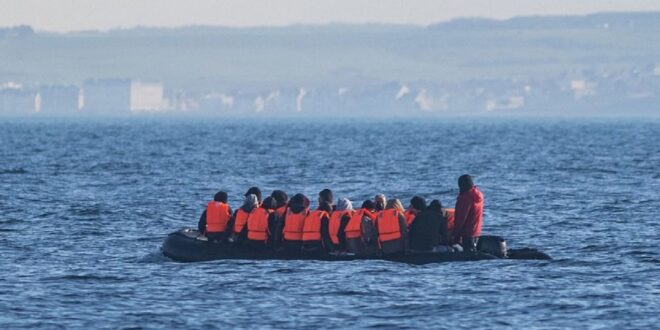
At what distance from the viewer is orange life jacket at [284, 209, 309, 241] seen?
A: 101 feet

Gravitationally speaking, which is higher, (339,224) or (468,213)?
(468,213)

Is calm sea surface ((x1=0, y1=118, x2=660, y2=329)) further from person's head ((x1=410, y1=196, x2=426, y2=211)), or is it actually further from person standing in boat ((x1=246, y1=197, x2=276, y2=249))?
person's head ((x1=410, y1=196, x2=426, y2=211))

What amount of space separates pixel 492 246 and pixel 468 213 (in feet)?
3.60

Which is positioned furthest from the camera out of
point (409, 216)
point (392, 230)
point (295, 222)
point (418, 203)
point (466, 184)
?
point (295, 222)

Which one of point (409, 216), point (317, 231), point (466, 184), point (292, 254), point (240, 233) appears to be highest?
point (466, 184)

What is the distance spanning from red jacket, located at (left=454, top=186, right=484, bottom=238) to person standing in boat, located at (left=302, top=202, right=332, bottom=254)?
8.74 feet

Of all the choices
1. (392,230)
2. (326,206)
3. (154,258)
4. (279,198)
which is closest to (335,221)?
(326,206)

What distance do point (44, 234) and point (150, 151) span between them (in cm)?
6582

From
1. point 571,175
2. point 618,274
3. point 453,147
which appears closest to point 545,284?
point 618,274

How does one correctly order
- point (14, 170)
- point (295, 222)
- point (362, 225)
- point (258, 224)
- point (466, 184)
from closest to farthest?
point (466, 184), point (362, 225), point (295, 222), point (258, 224), point (14, 170)

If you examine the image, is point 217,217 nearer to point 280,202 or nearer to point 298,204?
point 280,202

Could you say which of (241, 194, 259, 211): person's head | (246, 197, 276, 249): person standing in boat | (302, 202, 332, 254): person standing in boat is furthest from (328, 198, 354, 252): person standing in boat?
(241, 194, 259, 211): person's head

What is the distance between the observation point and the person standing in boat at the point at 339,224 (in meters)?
30.6

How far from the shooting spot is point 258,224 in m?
31.2
